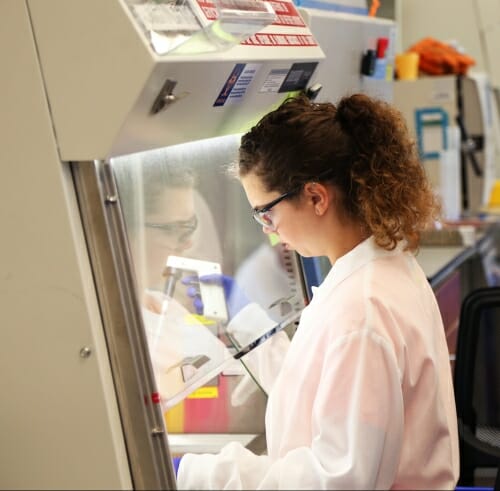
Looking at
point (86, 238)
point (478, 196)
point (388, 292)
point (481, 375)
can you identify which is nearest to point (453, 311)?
point (481, 375)

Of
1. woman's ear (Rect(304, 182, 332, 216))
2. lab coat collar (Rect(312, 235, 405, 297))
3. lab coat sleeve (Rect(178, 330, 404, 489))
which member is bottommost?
lab coat sleeve (Rect(178, 330, 404, 489))

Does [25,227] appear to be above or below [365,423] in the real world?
above

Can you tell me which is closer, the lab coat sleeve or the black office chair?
the lab coat sleeve

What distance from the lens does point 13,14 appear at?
1227 millimetres

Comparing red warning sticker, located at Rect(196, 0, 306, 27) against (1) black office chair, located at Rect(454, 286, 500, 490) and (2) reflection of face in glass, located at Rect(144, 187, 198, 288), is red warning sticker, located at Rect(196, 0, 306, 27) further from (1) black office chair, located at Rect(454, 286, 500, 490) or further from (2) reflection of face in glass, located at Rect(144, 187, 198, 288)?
(1) black office chair, located at Rect(454, 286, 500, 490)

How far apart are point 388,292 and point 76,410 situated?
0.49 meters

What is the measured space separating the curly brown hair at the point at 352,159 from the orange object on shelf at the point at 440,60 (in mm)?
3663

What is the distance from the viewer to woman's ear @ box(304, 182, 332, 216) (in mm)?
1377

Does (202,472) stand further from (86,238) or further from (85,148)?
(85,148)

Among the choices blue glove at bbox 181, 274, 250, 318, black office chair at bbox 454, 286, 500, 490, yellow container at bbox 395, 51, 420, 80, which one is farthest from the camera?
yellow container at bbox 395, 51, 420, 80

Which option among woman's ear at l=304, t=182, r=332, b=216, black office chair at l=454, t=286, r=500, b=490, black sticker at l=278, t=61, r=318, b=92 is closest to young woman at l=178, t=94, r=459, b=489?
woman's ear at l=304, t=182, r=332, b=216

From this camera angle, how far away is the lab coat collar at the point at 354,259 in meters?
1.38

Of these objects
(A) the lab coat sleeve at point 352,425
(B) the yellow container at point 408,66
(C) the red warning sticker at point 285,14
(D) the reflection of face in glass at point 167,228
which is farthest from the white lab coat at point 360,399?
(B) the yellow container at point 408,66

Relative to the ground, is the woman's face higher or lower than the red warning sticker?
lower
